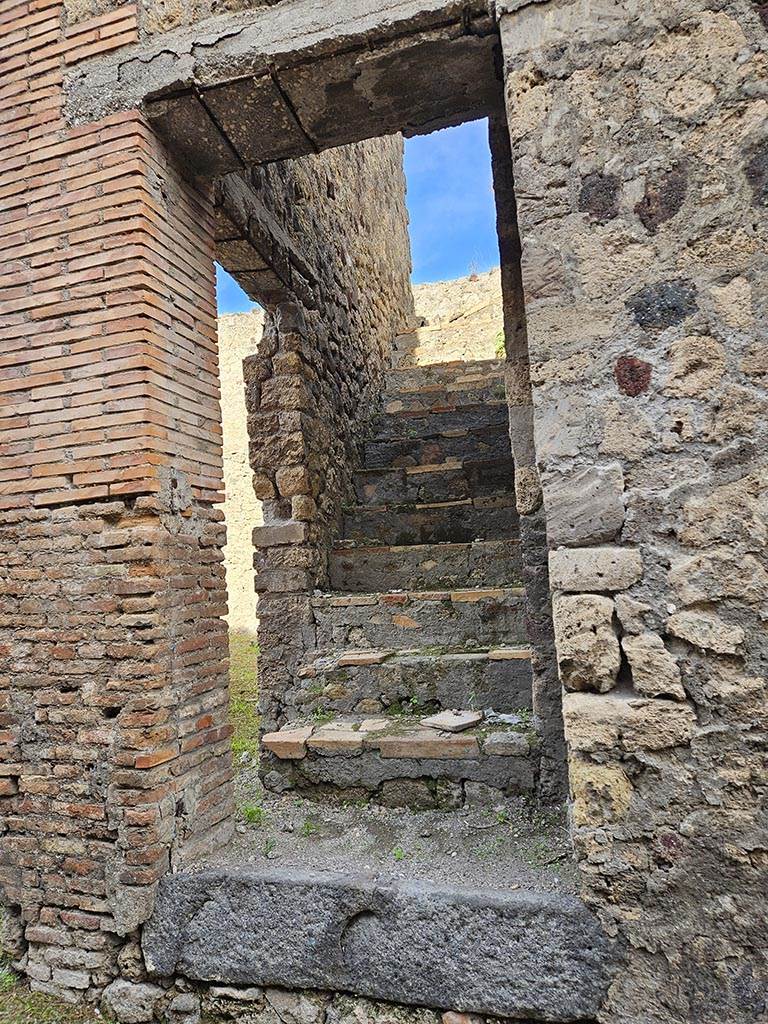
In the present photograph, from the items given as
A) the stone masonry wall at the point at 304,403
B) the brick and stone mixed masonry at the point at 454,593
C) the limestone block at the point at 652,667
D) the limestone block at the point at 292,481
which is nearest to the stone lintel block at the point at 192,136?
the brick and stone mixed masonry at the point at 454,593

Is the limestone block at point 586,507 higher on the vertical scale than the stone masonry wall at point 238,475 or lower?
lower

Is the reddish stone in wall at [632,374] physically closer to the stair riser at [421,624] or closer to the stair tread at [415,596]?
the stair tread at [415,596]

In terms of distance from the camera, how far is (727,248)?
6.50 feet

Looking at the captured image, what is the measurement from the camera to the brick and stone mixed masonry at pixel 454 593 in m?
1.93

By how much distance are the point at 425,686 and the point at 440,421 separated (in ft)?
9.76

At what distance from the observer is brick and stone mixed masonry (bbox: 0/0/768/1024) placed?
1.93 m

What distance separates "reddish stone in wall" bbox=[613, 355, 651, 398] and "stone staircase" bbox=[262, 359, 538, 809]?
162cm

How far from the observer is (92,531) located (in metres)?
2.53

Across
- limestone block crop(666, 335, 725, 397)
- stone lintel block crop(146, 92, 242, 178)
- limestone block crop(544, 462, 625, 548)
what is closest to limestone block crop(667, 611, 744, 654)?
limestone block crop(544, 462, 625, 548)

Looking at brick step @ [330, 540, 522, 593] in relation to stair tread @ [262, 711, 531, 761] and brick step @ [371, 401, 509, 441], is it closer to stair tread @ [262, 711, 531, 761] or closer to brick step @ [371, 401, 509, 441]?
stair tread @ [262, 711, 531, 761]

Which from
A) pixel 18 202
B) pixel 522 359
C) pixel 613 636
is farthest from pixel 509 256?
pixel 18 202

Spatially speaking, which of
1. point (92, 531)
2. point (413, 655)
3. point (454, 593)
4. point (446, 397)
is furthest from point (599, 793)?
A: point (446, 397)

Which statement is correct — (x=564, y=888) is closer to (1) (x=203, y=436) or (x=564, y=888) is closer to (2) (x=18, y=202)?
(1) (x=203, y=436)

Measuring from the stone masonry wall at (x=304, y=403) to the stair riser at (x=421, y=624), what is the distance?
0.19 metres
